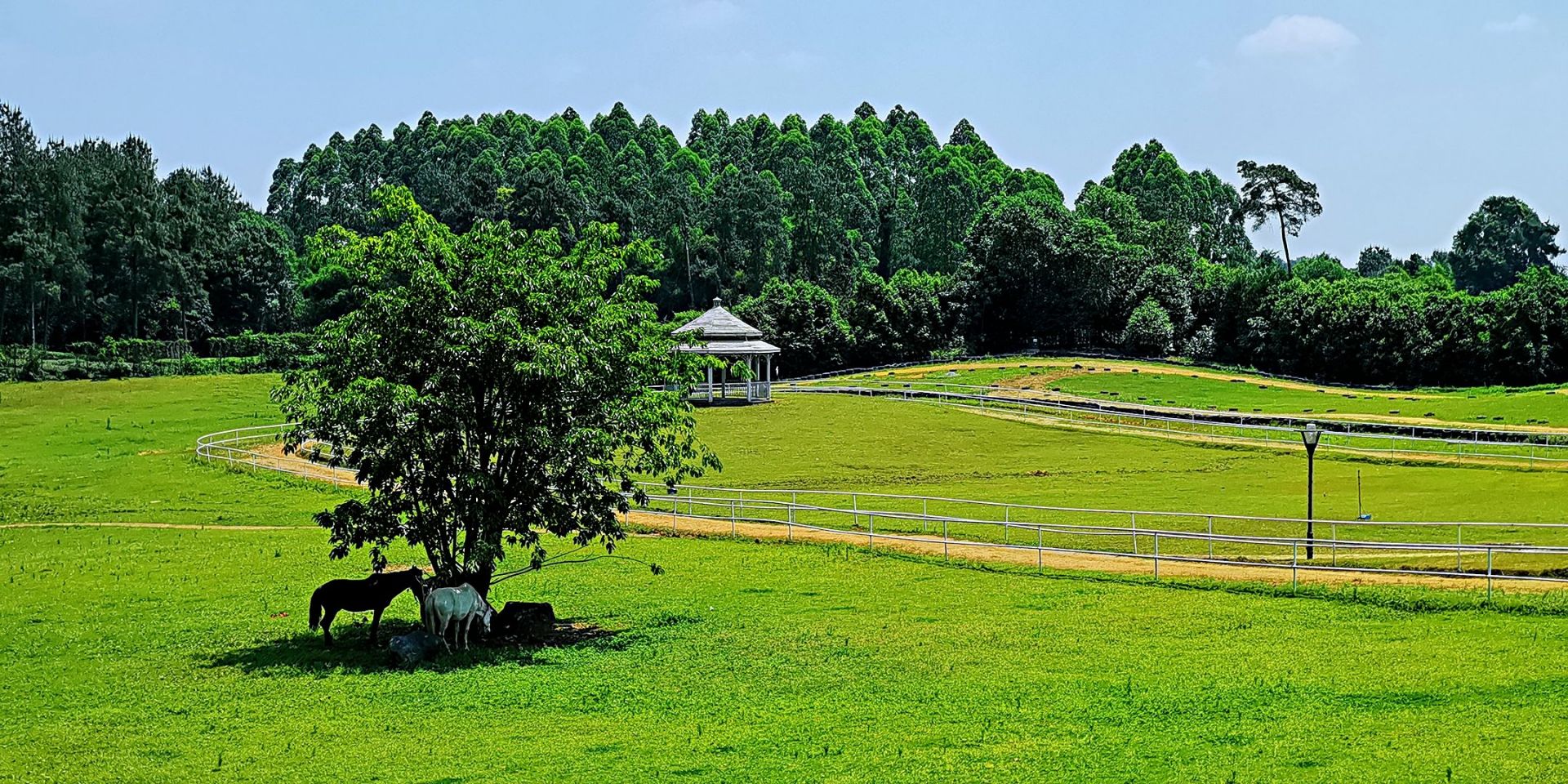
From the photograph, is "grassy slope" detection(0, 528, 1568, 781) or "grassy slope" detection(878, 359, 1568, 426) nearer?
"grassy slope" detection(0, 528, 1568, 781)

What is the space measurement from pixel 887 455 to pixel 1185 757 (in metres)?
42.1

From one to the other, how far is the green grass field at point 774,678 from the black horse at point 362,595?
64cm

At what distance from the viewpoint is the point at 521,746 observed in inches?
655

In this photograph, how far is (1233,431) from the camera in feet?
202

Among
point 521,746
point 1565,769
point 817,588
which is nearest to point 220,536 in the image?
point 817,588

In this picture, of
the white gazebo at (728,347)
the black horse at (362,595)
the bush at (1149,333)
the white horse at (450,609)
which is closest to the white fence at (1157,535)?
the white horse at (450,609)

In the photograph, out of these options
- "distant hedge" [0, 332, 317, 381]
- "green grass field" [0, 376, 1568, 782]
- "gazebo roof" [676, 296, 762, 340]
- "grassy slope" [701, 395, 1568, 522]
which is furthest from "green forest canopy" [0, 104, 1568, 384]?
"green grass field" [0, 376, 1568, 782]

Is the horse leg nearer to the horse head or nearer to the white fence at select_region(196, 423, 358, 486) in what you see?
the horse head

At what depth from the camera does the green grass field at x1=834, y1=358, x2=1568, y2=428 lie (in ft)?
223

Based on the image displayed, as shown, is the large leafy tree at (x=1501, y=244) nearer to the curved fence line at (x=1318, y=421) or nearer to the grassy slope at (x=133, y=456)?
the curved fence line at (x=1318, y=421)

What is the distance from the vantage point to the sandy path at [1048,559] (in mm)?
27250

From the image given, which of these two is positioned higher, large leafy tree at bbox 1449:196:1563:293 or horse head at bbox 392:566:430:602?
large leafy tree at bbox 1449:196:1563:293

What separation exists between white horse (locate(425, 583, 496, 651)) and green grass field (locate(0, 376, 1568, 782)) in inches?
24.0

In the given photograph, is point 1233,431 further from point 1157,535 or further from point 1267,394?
point 1157,535
